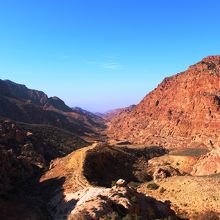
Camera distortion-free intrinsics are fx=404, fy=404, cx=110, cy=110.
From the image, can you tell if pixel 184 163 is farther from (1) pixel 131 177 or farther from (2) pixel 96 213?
(2) pixel 96 213

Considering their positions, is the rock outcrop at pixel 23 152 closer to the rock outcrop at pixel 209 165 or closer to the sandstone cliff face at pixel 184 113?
the rock outcrop at pixel 209 165

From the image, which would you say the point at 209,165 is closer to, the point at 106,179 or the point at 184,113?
the point at 106,179

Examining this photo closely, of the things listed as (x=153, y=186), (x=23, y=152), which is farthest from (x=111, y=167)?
(x=23, y=152)

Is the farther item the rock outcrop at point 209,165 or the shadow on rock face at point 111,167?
the rock outcrop at point 209,165

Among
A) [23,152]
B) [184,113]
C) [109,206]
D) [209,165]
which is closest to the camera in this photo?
[109,206]

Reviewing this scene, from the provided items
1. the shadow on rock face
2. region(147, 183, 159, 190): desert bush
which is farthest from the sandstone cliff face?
region(147, 183, 159, 190): desert bush

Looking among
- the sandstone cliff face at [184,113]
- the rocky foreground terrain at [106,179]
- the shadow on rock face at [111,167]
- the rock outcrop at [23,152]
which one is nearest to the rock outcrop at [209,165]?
the rocky foreground terrain at [106,179]

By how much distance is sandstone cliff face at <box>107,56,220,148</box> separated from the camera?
287 feet

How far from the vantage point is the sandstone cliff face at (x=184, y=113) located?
287 ft

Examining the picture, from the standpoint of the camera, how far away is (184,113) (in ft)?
329

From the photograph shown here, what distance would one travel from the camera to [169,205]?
28969mm

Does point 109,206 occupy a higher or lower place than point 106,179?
higher

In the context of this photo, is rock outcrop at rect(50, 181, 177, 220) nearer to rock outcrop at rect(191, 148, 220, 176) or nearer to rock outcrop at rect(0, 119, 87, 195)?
rock outcrop at rect(0, 119, 87, 195)

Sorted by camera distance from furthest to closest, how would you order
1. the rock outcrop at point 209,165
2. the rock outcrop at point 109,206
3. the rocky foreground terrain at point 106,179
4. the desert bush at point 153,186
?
1. the rock outcrop at point 209,165
2. the desert bush at point 153,186
3. the rocky foreground terrain at point 106,179
4. the rock outcrop at point 109,206
